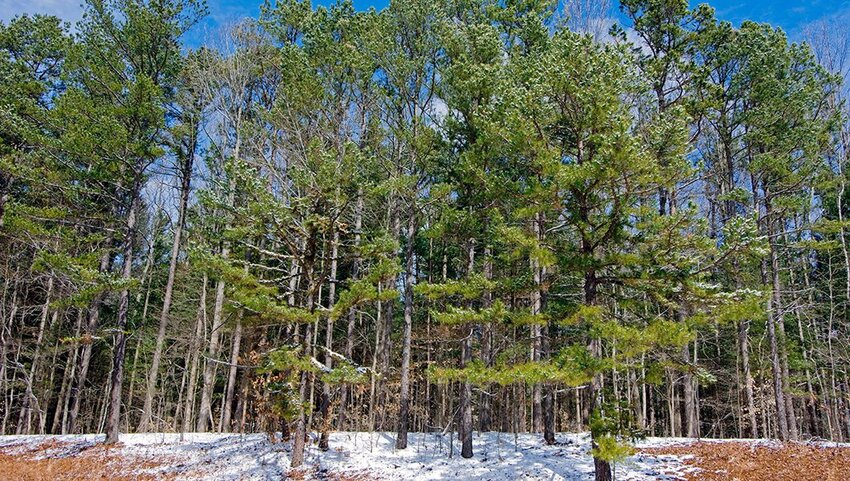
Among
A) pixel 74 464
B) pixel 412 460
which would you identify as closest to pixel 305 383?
pixel 412 460

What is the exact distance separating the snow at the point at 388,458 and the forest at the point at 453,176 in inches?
24.3

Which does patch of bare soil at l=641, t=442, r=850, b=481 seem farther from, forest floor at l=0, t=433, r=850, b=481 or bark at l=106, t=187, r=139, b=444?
bark at l=106, t=187, r=139, b=444

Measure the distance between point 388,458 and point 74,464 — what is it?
7.24m

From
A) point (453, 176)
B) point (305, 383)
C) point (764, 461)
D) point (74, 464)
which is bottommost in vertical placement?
point (74, 464)

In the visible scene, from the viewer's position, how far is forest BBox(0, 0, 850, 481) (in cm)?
811

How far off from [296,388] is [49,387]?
17.4m

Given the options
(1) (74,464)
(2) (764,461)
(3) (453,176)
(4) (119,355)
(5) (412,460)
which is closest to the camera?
(2) (764,461)

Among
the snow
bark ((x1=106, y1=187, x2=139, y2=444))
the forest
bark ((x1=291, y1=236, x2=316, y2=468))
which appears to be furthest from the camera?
bark ((x1=106, y1=187, x2=139, y2=444))

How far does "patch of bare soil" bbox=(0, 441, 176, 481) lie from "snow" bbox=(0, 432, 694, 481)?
0.14 m

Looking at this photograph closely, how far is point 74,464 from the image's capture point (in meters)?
11.0

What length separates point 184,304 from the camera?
2062cm

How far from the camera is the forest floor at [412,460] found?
29.6 ft

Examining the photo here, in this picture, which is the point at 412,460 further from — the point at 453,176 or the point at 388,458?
the point at 453,176

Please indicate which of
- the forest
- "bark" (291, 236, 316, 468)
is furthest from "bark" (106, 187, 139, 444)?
"bark" (291, 236, 316, 468)
